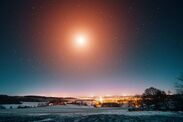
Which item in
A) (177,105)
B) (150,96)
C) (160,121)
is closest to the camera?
(160,121)

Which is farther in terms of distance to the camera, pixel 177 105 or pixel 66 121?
pixel 177 105

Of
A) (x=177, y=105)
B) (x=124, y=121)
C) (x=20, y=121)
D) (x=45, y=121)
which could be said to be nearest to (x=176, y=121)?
(x=124, y=121)

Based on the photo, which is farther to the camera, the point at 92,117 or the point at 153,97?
the point at 153,97

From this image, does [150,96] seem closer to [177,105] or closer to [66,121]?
[177,105]

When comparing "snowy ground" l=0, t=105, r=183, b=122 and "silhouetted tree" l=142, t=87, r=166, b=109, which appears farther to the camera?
"silhouetted tree" l=142, t=87, r=166, b=109

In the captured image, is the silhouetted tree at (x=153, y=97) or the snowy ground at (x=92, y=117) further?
the silhouetted tree at (x=153, y=97)

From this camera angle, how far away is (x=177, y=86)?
109 meters

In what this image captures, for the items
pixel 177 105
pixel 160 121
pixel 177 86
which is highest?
pixel 177 86

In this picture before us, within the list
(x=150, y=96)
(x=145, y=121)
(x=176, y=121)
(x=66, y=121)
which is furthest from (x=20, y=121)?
(x=150, y=96)

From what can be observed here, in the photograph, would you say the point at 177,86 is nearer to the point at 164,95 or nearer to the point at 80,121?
the point at 164,95

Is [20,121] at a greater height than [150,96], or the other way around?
[150,96]

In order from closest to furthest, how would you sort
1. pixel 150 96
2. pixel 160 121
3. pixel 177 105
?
pixel 160 121
pixel 177 105
pixel 150 96

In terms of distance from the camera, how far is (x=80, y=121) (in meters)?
45.6

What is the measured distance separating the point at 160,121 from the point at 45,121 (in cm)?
1790
